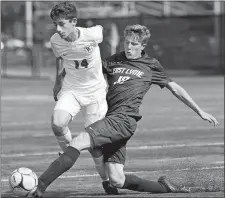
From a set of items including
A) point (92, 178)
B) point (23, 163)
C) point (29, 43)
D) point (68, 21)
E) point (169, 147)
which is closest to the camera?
point (68, 21)

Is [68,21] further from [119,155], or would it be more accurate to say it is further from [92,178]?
[92,178]

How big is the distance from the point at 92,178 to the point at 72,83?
1.90m

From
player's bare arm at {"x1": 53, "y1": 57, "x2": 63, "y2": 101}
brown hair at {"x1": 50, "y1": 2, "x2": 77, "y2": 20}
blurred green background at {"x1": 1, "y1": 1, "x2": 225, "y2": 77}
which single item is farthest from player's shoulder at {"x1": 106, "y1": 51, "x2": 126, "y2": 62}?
blurred green background at {"x1": 1, "y1": 1, "x2": 225, "y2": 77}

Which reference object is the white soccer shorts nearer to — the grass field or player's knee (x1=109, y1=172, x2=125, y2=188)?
player's knee (x1=109, y1=172, x2=125, y2=188)

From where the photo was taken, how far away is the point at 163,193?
863 centimetres

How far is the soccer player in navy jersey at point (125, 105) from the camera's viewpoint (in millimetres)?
7930

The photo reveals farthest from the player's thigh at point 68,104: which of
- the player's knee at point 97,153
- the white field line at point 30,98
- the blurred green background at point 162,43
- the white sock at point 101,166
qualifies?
the blurred green background at point 162,43

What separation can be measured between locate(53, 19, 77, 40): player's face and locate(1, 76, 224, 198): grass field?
1.85 meters

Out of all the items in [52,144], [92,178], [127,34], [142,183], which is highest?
[127,34]

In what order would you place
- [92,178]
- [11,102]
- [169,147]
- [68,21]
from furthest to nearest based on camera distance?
[11,102]
[169,147]
[92,178]
[68,21]

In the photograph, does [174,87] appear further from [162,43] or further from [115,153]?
[162,43]

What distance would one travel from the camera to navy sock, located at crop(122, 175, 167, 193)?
839 cm

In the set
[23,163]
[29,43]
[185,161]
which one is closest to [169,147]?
[185,161]

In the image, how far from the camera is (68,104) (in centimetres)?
826
